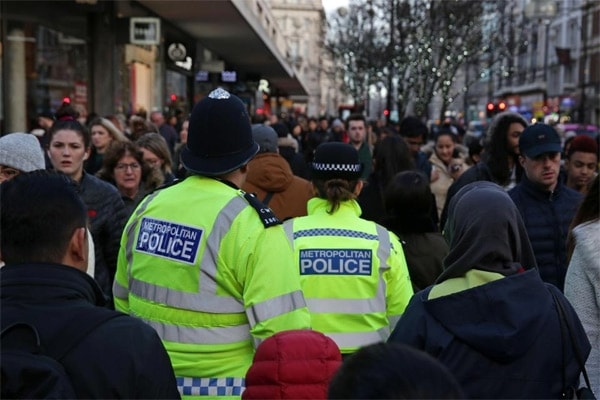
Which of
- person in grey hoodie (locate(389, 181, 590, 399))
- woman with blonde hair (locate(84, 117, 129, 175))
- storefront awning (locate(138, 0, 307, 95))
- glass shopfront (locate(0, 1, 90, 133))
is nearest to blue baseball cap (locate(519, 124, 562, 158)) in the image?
person in grey hoodie (locate(389, 181, 590, 399))

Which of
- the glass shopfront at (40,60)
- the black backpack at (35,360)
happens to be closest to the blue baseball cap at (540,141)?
the black backpack at (35,360)

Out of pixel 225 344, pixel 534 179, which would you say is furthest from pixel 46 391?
pixel 534 179

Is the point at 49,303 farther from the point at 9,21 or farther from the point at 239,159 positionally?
the point at 9,21

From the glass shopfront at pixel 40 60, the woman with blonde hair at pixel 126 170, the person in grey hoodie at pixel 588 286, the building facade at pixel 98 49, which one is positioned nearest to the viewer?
the person in grey hoodie at pixel 588 286

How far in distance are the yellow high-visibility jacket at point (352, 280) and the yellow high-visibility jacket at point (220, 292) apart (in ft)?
3.98

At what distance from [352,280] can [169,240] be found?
4.59 ft

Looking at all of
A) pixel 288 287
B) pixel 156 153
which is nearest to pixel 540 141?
pixel 288 287

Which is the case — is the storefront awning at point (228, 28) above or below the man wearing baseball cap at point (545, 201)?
above

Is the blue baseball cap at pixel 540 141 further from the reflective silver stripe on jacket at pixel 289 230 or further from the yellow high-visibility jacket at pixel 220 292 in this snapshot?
the yellow high-visibility jacket at pixel 220 292

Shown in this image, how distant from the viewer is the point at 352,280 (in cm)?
509

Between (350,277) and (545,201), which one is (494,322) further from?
(545,201)

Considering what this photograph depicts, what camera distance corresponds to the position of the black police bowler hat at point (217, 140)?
13.3ft

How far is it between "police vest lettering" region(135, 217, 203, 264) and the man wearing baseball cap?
3.02 meters

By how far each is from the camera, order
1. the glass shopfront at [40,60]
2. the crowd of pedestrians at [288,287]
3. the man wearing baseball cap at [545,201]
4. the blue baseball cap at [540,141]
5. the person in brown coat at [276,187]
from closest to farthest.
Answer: the crowd of pedestrians at [288,287], the man wearing baseball cap at [545,201], the blue baseball cap at [540,141], the person in brown coat at [276,187], the glass shopfront at [40,60]
